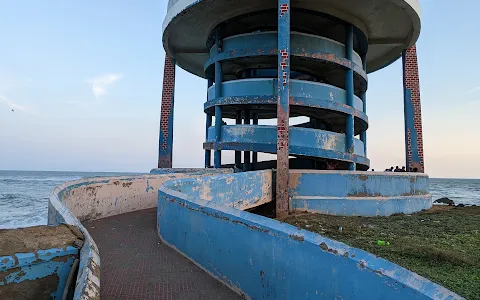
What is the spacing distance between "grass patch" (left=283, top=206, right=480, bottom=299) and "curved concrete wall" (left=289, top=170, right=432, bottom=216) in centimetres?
43

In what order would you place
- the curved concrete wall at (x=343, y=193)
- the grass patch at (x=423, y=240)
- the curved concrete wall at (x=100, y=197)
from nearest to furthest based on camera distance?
the curved concrete wall at (x=100, y=197), the grass patch at (x=423, y=240), the curved concrete wall at (x=343, y=193)

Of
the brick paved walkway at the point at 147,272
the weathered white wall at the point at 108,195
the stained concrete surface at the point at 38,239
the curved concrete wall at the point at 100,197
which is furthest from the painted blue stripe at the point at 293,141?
the stained concrete surface at the point at 38,239

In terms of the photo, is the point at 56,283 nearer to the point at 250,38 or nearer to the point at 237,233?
the point at 237,233

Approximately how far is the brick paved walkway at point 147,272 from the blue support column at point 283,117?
17.9ft

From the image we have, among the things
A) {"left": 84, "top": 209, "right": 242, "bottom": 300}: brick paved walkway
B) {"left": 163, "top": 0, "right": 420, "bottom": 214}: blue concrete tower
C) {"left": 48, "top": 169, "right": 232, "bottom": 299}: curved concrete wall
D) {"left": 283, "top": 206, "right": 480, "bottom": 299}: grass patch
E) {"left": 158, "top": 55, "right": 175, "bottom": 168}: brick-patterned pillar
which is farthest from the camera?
{"left": 158, "top": 55, "right": 175, "bottom": 168}: brick-patterned pillar

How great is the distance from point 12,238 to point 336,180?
32.5 feet

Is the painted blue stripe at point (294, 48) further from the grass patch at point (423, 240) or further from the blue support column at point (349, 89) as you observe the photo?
the grass patch at point (423, 240)

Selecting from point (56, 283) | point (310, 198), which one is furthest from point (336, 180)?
point (56, 283)

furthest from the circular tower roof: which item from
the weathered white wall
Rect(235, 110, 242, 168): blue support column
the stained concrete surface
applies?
the stained concrete surface

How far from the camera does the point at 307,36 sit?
13.8 meters

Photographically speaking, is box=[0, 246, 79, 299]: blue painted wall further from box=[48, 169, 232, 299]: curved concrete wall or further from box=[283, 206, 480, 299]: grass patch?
box=[283, 206, 480, 299]: grass patch

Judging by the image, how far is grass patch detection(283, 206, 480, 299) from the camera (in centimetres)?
512

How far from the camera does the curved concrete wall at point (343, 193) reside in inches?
436

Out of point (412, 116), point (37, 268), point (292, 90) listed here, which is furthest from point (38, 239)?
point (412, 116)
